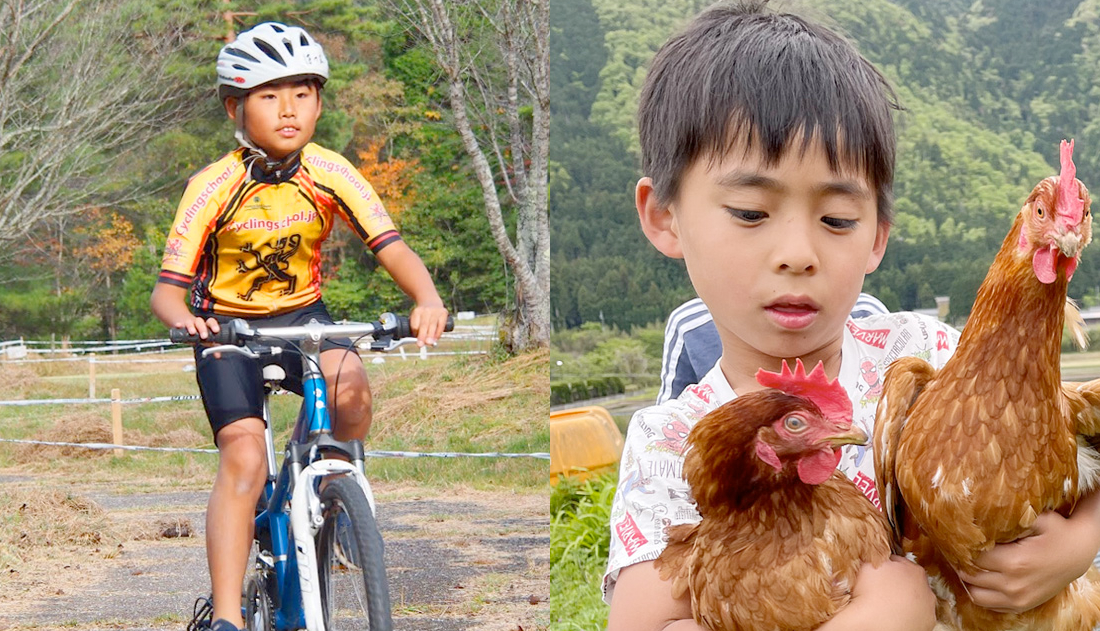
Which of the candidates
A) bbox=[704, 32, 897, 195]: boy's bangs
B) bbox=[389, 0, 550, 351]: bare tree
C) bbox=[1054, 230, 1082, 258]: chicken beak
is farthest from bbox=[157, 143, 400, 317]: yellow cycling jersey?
bbox=[1054, 230, 1082, 258]: chicken beak

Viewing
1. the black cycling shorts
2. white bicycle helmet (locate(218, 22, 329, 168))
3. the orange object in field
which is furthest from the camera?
the orange object in field

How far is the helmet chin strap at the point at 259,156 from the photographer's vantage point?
254 cm

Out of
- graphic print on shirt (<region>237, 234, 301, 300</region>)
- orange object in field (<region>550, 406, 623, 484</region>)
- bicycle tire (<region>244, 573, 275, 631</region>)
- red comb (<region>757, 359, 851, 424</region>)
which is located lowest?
bicycle tire (<region>244, 573, 275, 631</region>)

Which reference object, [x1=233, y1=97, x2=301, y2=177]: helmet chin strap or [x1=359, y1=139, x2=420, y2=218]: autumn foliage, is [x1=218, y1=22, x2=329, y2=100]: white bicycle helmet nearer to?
[x1=233, y1=97, x2=301, y2=177]: helmet chin strap

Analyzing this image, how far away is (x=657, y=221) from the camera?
3.91 ft

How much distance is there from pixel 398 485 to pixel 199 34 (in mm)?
1429

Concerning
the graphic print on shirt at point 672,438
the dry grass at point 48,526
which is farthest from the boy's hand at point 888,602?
the dry grass at point 48,526

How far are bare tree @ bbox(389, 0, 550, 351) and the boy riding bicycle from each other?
530 mm

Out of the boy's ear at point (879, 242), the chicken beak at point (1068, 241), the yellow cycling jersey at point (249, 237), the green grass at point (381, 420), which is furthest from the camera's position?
the green grass at point (381, 420)

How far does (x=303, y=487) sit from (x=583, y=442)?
4.63 ft

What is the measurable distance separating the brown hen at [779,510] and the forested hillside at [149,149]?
1844 mm

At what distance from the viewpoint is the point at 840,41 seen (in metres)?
1.10

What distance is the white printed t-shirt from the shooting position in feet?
3.52

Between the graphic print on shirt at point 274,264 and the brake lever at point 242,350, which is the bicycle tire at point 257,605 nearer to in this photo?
the brake lever at point 242,350
